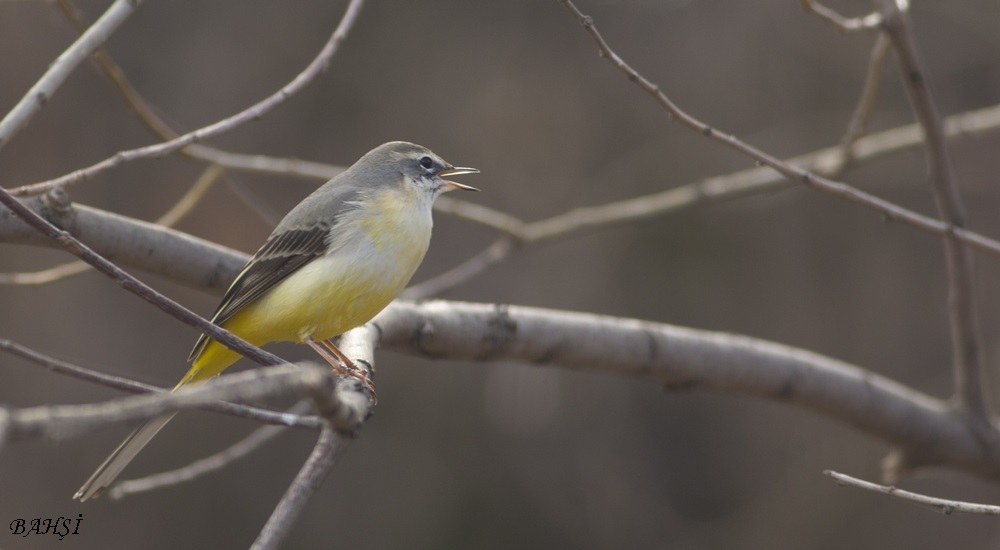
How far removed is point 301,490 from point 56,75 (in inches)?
80.5

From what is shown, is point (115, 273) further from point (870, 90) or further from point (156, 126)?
point (870, 90)

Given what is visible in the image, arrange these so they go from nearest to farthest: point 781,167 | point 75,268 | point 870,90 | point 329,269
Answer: point 781,167 < point 329,269 < point 75,268 < point 870,90

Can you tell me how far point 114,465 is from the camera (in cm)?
335

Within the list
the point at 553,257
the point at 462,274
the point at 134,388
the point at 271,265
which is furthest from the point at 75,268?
the point at 553,257

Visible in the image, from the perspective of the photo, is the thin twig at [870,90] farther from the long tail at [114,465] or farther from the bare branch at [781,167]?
the long tail at [114,465]

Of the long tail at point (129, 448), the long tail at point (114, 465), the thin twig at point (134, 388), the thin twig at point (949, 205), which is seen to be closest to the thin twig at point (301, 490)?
the thin twig at point (134, 388)

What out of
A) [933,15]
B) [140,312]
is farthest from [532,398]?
[933,15]

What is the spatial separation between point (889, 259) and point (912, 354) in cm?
96

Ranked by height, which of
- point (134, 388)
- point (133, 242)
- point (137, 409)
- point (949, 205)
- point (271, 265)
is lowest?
point (137, 409)

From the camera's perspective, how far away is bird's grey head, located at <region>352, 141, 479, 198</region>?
4852 millimetres

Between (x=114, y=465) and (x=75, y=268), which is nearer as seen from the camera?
(x=114, y=465)

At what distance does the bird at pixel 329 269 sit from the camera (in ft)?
13.2

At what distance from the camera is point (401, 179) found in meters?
4.84

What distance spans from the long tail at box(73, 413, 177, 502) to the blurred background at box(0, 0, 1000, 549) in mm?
4841
